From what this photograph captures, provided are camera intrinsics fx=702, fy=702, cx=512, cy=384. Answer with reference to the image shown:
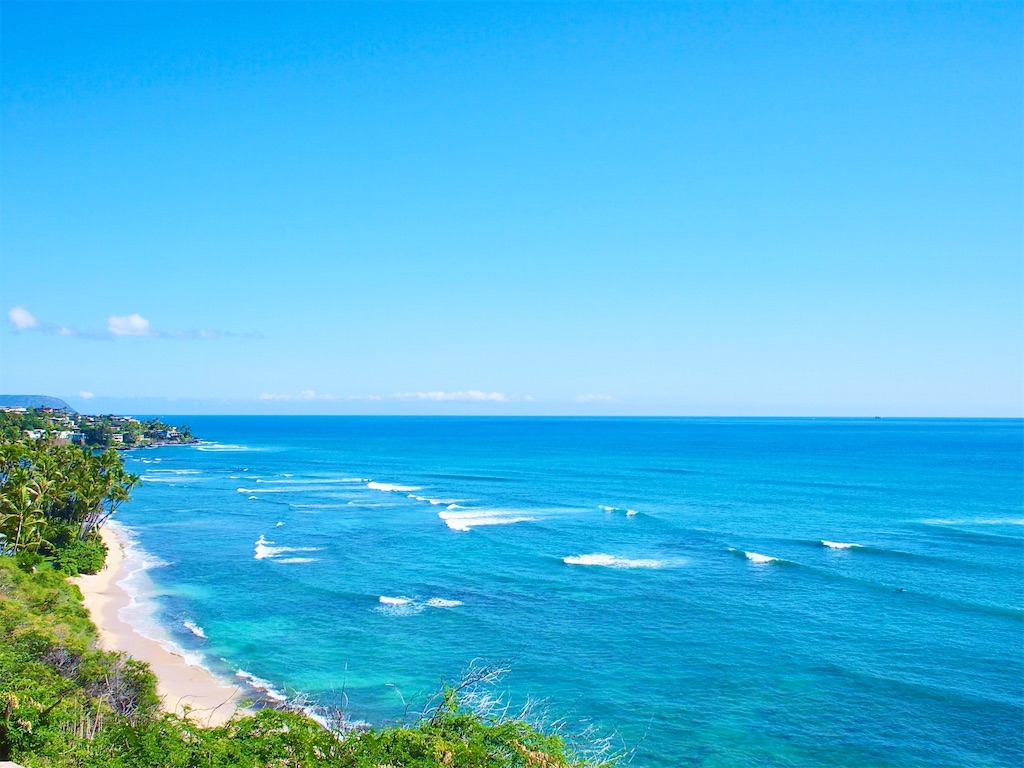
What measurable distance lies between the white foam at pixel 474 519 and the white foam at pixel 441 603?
19.8m

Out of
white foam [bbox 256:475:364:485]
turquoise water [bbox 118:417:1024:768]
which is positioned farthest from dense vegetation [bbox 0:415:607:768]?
white foam [bbox 256:475:364:485]

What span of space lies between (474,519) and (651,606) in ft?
97.3

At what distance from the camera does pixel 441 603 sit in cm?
4331

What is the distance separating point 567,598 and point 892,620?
60.7 ft

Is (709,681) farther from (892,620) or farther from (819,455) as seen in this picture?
(819,455)

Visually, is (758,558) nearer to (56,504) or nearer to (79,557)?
(79,557)

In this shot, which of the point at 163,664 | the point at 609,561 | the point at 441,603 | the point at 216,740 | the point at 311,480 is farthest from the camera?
the point at 311,480

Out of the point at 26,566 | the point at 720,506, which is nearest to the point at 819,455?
the point at 720,506

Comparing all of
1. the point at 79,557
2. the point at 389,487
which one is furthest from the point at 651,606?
the point at 389,487

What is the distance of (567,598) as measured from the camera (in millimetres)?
44031

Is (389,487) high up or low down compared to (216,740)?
down

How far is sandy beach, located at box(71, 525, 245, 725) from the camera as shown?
28.2 metres

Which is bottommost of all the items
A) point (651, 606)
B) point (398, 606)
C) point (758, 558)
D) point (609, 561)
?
point (398, 606)

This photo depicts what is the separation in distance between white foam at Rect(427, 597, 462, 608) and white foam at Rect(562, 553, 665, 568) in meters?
11.5
